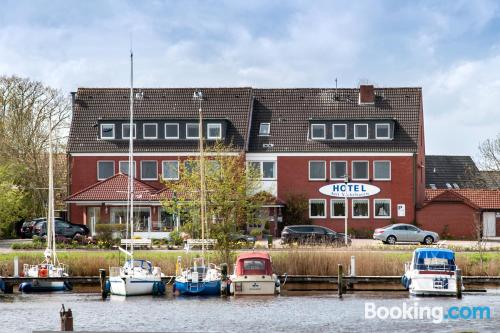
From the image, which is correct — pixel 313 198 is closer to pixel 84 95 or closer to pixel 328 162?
pixel 328 162

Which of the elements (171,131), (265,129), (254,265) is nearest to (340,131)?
(265,129)

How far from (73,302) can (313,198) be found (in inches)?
1478

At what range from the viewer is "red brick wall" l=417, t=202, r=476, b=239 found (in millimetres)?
83438

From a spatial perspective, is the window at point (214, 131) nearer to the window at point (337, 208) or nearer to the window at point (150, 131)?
the window at point (150, 131)

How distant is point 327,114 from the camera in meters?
88.6

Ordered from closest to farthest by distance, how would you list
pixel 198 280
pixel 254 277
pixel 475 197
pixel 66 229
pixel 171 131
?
pixel 254 277 → pixel 198 280 → pixel 66 229 → pixel 475 197 → pixel 171 131

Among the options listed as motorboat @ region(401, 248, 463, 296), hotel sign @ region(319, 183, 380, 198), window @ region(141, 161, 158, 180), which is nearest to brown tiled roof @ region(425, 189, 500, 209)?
hotel sign @ region(319, 183, 380, 198)

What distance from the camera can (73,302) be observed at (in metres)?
50.8

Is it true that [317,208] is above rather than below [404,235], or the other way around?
above

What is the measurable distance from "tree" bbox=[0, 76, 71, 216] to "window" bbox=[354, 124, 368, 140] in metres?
24.8

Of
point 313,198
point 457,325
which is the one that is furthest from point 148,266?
point 313,198

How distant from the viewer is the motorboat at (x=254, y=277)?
171 ft

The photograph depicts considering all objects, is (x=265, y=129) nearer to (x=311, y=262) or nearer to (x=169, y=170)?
(x=169, y=170)

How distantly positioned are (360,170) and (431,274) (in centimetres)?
3450
